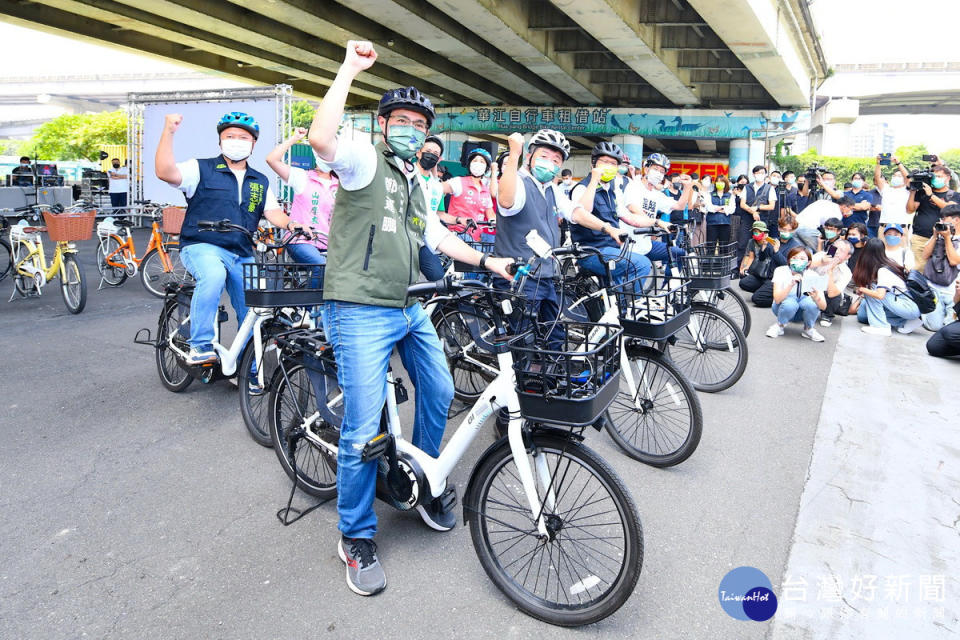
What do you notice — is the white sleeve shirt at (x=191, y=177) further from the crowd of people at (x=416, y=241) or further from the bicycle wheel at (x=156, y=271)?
the bicycle wheel at (x=156, y=271)

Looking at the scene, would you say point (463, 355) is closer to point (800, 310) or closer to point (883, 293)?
point (800, 310)

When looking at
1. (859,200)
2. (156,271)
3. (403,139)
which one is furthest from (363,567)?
(859,200)

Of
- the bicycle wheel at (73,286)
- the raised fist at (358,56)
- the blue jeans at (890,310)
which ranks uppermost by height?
the raised fist at (358,56)

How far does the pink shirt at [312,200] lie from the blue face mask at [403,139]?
3004 mm

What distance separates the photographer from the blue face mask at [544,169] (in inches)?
176

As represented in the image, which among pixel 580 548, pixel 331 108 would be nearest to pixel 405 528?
A: pixel 580 548

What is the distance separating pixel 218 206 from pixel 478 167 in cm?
426

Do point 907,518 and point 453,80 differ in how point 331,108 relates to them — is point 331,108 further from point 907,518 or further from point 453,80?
point 453,80

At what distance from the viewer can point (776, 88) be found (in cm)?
2492

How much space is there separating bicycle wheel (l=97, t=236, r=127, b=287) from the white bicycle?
8154 millimetres

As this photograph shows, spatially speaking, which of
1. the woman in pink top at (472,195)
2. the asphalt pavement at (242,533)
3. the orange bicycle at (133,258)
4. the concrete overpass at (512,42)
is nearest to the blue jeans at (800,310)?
the asphalt pavement at (242,533)

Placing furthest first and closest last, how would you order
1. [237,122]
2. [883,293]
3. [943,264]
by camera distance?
1. [883,293]
2. [943,264]
3. [237,122]

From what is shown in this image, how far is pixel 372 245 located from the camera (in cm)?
281

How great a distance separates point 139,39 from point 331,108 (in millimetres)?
23048
